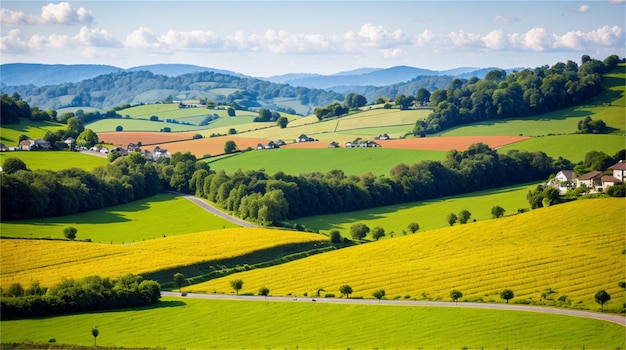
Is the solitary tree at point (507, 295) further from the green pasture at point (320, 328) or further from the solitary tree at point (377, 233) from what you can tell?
the solitary tree at point (377, 233)

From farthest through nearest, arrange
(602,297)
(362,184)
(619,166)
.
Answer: (362,184), (619,166), (602,297)

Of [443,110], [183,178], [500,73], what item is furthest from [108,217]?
[500,73]

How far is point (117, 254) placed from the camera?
231ft

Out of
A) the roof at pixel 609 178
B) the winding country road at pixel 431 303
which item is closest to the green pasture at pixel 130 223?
the winding country road at pixel 431 303

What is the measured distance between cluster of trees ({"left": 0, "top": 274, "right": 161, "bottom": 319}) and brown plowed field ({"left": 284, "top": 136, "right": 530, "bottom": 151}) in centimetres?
7664

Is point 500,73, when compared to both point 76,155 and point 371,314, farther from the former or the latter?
point 371,314

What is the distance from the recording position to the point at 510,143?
128m

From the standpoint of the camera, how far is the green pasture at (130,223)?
8038 cm

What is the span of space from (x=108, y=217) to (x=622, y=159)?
61055mm

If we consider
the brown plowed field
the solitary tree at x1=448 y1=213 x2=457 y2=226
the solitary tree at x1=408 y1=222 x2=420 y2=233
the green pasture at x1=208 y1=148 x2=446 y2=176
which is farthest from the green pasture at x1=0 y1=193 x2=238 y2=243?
the brown plowed field

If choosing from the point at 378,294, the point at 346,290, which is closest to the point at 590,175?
the point at 378,294

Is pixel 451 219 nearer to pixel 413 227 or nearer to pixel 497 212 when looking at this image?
pixel 413 227

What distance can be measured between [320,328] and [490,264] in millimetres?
19713

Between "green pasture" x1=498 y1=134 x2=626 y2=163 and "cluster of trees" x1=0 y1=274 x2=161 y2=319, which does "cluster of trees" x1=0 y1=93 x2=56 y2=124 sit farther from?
"cluster of trees" x1=0 y1=274 x2=161 y2=319
